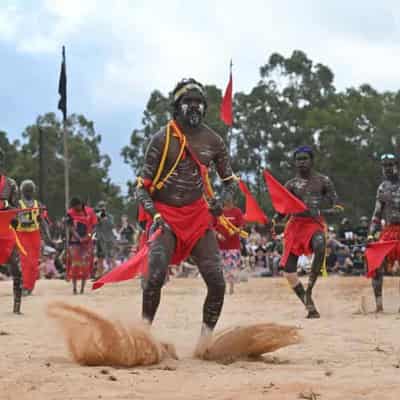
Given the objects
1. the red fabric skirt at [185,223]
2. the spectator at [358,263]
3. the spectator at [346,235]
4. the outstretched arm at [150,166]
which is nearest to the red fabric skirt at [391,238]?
the red fabric skirt at [185,223]

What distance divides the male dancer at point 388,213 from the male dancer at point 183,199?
5064mm

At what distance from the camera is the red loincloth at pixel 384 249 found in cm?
1258

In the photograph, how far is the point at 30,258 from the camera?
14.0 metres

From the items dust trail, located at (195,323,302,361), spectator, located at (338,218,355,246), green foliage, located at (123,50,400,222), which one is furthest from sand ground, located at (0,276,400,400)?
green foliage, located at (123,50,400,222)

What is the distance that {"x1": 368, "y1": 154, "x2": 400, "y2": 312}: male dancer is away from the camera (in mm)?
12625

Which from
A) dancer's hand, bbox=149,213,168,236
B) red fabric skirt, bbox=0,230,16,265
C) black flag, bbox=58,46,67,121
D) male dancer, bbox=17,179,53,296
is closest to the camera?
dancer's hand, bbox=149,213,168,236

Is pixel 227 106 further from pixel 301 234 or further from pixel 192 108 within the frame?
pixel 301 234

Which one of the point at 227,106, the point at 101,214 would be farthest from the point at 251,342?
the point at 101,214

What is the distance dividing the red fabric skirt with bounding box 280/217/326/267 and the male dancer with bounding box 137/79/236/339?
14.5ft

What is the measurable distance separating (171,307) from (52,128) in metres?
48.0

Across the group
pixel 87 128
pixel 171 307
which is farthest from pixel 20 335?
pixel 87 128

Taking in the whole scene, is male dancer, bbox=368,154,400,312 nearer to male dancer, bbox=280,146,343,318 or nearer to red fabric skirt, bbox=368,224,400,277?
red fabric skirt, bbox=368,224,400,277

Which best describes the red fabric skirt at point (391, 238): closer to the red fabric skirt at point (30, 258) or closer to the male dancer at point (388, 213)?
the male dancer at point (388, 213)

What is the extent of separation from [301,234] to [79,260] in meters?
7.65
